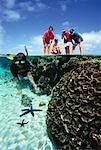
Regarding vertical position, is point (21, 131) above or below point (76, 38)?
below

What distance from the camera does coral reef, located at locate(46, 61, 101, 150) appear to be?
6.87 m

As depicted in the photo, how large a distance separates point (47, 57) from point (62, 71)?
1.92 meters

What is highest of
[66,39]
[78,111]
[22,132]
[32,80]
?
[66,39]

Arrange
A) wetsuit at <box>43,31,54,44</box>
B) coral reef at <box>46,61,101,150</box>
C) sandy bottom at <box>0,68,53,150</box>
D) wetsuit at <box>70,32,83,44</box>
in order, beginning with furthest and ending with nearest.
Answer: wetsuit at <box>43,31,54,44</box>, wetsuit at <box>70,32,83,44</box>, sandy bottom at <box>0,68,53,150</box>, coral reef at <box>46,61,101,150</box>

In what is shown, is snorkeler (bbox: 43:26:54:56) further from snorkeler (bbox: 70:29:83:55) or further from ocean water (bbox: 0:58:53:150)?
ocean water (bbox: 0:58:53:150)

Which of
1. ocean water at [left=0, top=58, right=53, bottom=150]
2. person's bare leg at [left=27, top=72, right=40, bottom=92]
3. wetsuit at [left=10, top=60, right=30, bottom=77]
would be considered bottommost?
ocean water at [left=0, top=58, right=53, bottom=150]

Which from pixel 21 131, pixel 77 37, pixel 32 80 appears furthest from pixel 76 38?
pixel 21 131

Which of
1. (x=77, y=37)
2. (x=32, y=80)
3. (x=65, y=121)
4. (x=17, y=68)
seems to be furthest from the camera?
(x=32, y=80)

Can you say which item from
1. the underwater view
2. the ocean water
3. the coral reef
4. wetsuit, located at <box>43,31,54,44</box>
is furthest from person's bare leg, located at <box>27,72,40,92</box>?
the coral reef

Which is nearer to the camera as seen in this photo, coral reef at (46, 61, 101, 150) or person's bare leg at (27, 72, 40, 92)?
coral reef at (46, 61, 101, 150)

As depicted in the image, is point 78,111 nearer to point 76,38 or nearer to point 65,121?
point 65,121

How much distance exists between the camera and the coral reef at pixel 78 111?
6.87 m

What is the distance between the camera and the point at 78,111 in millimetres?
7164

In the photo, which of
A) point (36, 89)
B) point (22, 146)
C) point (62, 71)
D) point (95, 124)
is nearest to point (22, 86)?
point (36, 89)
